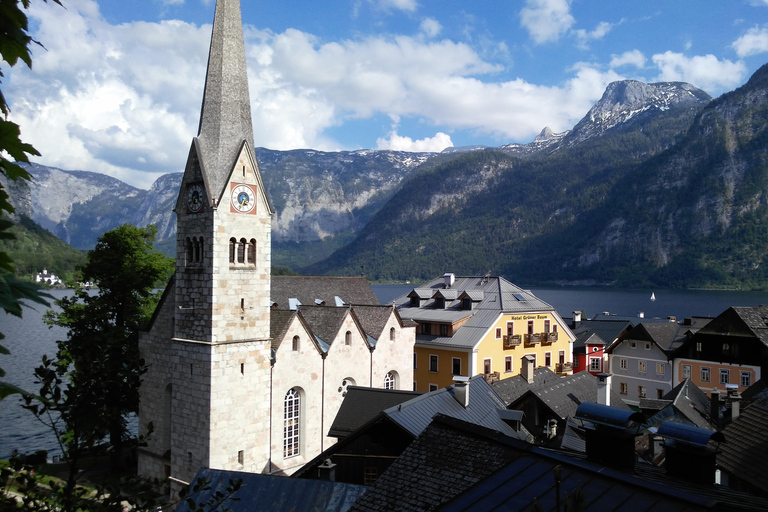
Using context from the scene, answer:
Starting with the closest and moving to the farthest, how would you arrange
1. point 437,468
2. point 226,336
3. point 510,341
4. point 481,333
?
point 437,468, point 226,336, point 481,333, point 510,341

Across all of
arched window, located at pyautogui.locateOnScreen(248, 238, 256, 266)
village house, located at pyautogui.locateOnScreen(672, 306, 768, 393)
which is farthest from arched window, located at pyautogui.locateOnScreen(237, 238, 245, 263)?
village house, located at pyautogui.locateOnScreen(672, 306, 768, 393)

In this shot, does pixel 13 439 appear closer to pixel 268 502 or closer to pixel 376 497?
pixel 268 502

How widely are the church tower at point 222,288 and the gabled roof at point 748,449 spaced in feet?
69.2

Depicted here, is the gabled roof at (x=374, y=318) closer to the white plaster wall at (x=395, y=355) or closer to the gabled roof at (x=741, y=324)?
the white plaster wall at (x=395, y=355)

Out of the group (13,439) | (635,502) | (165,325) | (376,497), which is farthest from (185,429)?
(13,439)

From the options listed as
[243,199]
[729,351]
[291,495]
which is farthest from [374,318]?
[729,351]

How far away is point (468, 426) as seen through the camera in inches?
540

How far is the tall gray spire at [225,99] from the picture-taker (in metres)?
30.6

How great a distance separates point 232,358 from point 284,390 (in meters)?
5.38

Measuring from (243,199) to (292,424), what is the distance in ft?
44.1

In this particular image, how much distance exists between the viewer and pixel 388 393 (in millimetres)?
27312

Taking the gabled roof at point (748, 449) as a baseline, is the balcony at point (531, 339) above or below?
below

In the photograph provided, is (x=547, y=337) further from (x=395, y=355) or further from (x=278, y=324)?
(x=278, y=324)

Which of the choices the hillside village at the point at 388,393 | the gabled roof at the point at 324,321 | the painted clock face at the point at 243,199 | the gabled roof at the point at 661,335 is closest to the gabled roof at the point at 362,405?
the hillside village at the point at 388,393
